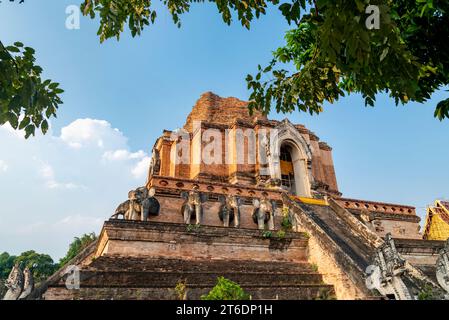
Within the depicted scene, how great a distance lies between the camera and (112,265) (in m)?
7.75

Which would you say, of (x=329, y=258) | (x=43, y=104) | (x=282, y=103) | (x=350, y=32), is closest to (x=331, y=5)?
(x=350, y=32)

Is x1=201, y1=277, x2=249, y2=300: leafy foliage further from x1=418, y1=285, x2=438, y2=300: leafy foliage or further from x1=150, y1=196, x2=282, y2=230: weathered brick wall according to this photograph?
x1=150, y1=196, x2=282, y2=230: weathered brick wall

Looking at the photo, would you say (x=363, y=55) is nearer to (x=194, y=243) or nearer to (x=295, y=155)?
(x=194, y=243)

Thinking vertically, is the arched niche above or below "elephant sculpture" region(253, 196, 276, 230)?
above

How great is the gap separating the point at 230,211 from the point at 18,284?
7127 millimetres

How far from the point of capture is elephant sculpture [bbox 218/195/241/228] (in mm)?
12289

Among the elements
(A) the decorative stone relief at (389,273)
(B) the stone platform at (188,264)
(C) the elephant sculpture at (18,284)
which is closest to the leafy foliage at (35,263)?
(B) the stone platform at (188,264)

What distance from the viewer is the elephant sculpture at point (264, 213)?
1267cm

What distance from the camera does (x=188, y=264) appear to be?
8.64m

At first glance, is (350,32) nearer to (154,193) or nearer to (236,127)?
(154,193)

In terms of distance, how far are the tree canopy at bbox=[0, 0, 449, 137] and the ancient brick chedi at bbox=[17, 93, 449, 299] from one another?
4268mm

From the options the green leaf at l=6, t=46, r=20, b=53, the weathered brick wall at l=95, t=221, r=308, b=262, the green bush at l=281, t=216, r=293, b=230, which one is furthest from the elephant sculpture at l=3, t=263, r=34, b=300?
the green bush at l=281, t=216, r=293, b=230

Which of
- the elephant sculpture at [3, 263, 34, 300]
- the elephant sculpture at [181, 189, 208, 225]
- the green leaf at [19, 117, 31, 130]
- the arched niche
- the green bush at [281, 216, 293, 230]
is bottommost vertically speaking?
the elephant sculpture at [3, 263, 34, 300]

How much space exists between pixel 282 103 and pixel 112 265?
5446 millimetres
